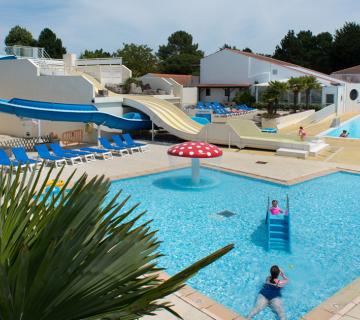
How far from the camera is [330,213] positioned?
1066 centimetres

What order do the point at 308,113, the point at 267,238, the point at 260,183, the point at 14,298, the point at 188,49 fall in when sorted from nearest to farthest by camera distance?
the point at 14,298, the point at 267,238, the point at 260,183, the point at 308,113, the point at 188,49

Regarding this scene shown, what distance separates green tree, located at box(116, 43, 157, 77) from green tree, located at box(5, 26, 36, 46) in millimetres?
34894

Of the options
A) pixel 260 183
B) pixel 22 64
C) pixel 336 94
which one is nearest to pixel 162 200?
pixel 260 183

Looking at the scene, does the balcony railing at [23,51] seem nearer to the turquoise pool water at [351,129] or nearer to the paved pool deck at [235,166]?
the paved pool deck at [235,166]

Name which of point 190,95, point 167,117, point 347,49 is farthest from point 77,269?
point 347,49

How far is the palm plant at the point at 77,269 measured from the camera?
1777 millimetres

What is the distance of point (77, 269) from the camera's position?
1931mm

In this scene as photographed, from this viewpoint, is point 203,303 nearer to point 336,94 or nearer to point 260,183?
point 260,183

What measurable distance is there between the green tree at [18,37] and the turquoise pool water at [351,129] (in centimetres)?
5988

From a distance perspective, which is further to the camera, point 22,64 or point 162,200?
point 22,64

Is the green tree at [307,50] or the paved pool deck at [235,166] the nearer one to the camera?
the paved pool deck at [235,166]

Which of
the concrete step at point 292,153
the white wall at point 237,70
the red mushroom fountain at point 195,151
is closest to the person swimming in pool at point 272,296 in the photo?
the red mushroom fountain at point 195,151

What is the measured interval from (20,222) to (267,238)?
723 centimetres

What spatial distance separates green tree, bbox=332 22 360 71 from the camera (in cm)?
5819
